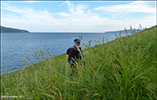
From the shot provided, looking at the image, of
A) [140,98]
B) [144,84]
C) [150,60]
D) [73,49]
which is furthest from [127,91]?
[73,49]

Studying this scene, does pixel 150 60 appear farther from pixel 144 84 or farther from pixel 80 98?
pixel 80 98

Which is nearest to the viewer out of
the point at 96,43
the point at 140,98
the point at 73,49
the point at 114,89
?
the point at 140,98

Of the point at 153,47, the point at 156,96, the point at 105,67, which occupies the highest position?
the point at 153,47

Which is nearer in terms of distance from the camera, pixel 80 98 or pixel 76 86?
pixel 80 98

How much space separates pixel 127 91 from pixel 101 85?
0.44m

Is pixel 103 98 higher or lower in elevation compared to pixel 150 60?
lower

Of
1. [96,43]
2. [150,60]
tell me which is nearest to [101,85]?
[150,60]

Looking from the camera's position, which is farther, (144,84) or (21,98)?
(21,98)

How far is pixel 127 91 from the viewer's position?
1.85 metres

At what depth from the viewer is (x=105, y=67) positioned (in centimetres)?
247

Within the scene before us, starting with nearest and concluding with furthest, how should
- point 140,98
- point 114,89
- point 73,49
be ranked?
point 140,98, point 114,89, point 73,49

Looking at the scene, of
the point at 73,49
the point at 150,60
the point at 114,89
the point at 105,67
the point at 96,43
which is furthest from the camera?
the point at 73,49

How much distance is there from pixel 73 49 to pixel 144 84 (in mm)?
3410

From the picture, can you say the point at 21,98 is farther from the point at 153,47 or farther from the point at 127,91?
the point at 153,47
